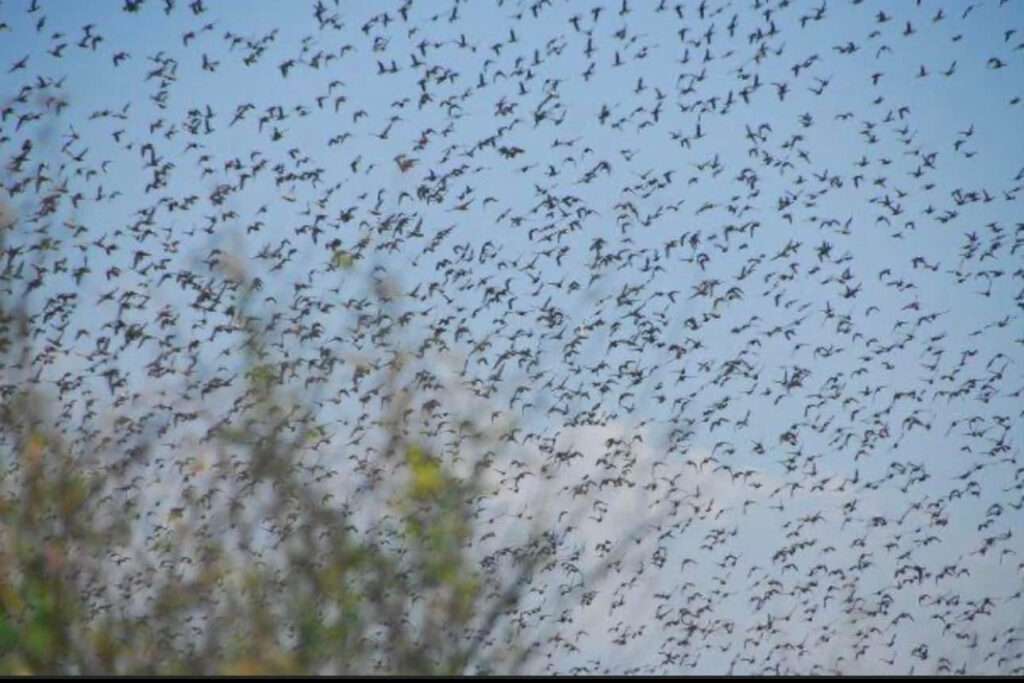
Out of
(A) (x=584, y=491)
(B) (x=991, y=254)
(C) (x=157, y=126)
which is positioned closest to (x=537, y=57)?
(C) (x=157, y=126)

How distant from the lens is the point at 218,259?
21.0m

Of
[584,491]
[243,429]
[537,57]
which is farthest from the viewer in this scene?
[584,491]

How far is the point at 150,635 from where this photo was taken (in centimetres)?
1992

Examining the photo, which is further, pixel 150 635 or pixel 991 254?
pixel 991 254

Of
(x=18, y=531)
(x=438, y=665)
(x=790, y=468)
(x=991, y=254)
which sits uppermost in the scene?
(x=991, y=254)

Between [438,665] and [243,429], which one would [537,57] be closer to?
[243,429]

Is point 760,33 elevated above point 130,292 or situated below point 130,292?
above

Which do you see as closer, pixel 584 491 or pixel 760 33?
pixel 760 33

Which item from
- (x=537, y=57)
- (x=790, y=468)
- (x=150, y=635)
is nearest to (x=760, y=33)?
(x=537, y=57)

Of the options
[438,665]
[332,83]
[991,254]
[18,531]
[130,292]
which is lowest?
[438,665]

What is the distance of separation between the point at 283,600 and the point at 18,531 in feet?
14.0

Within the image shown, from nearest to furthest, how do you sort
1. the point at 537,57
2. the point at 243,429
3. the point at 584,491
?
1. the point at 537,57
2. the point at 243,429
3. the point at 584,491

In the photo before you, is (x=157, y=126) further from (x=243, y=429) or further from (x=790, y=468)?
(x=790, y=468)

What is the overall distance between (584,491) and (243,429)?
226 inches
